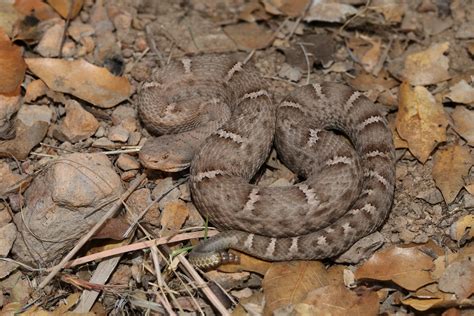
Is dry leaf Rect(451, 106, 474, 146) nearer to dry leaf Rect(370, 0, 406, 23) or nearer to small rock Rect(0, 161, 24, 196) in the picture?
dry leaf Rect(370, 0, 406, 23)

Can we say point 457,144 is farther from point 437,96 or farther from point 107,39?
point 107,39

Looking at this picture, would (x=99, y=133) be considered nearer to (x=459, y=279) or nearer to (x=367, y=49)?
(x=367, y=49)

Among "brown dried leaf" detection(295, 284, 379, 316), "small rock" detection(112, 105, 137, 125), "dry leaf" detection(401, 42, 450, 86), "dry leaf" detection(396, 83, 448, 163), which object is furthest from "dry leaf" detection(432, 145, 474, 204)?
"small rock" detection(112, 105, 137, 125)

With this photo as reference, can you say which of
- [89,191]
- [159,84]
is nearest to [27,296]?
[89,191]

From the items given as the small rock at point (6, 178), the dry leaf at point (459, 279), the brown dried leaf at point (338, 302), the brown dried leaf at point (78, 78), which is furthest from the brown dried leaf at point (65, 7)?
the dry leaf at point (459, 279)

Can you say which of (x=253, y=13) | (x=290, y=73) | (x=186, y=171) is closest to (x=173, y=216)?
(x=186, y=171)

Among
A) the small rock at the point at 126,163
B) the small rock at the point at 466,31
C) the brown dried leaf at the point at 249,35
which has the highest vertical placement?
the small rock at the point at 466,31

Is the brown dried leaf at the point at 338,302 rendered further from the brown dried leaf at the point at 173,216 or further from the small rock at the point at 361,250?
the brown dried leaf at the point at 173,216
